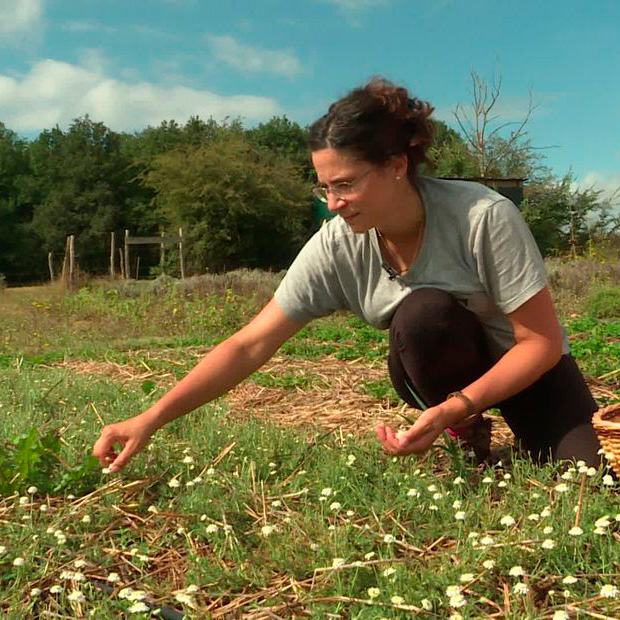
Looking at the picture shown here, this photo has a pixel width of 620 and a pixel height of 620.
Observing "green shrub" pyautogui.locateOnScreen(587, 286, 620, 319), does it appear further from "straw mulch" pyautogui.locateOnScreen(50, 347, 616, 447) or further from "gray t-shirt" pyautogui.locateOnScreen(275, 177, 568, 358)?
"gray t-shirt" pyautogui.locateOnScreen(275, 177, 568, 358)

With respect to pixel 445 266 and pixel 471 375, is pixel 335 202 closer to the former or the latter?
pixel 445 266

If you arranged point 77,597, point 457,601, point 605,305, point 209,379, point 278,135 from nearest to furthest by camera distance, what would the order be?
point 457,601
point 77,597
point 209,379
point 605,305
point 278,135

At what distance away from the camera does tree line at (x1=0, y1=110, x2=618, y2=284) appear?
2336cm

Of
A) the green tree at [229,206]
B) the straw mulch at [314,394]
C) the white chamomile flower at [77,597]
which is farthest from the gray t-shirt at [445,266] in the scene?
the green tree at [229,206]

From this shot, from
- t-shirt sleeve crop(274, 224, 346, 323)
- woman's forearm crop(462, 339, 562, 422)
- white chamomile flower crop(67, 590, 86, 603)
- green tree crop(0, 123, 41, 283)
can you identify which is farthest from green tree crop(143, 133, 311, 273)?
white chamomile flower crop(67, 590, 86, 603)

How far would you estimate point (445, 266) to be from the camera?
241 cm

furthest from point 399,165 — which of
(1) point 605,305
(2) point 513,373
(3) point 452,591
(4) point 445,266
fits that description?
(1) point 605,305

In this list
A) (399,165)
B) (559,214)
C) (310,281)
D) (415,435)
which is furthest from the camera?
(559,214)

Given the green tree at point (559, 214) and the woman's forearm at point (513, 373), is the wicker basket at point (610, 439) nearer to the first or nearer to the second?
the woman's forearm at point (513, 373)

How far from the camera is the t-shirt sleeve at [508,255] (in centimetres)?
223

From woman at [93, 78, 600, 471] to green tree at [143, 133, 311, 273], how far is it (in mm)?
22733

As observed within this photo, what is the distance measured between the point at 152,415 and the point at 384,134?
1069 mm

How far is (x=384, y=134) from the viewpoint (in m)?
2.23

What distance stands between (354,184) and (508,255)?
50cm
